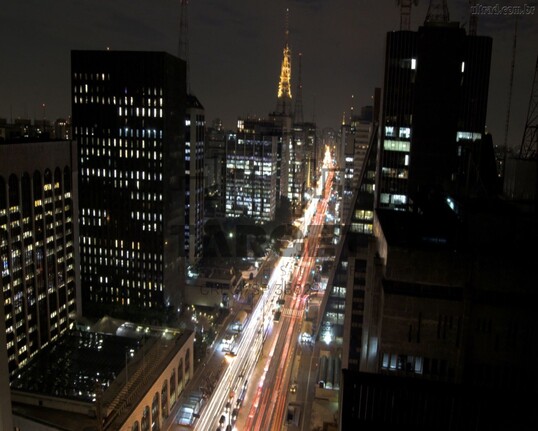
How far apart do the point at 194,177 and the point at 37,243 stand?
24.0 metres

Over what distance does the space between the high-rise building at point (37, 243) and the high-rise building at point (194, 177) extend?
17819 mm

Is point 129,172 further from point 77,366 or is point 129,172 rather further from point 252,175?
point 252,175

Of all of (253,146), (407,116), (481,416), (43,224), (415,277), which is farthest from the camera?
(253,146)

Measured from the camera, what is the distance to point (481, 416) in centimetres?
1739

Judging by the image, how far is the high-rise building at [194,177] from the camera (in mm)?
61781

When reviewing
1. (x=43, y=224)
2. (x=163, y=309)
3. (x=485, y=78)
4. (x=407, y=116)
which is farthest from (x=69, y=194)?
(x=485, y=78)

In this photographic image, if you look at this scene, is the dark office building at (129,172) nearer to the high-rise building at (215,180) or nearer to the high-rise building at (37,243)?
the high-rise building at (37,243)

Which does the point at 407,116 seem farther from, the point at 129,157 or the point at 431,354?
the point at 129,157

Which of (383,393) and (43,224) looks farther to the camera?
(43,224)

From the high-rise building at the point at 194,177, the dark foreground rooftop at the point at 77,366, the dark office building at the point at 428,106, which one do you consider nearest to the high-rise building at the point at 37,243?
the dark foreground rooftop at the point at 77,366

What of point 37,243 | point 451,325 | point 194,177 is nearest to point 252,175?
point 194,177

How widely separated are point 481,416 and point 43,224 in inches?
1443

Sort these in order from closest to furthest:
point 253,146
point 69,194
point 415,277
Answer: point 415,277
point 69,194
point 253,146

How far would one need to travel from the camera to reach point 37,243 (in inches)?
1671
